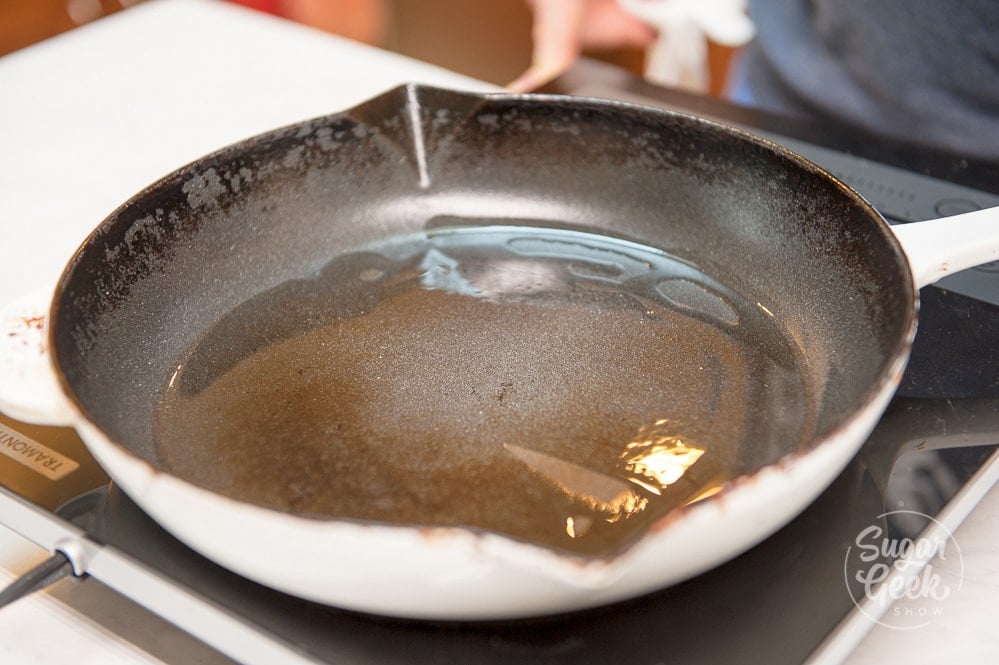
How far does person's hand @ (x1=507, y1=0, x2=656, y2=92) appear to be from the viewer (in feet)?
3.70

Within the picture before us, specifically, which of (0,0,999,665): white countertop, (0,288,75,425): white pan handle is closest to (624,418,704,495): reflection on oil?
(0,0,999,665): white countertop

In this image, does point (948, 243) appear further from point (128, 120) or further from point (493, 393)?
point (128, 120)

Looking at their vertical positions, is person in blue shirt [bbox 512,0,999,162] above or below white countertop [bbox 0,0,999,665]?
below

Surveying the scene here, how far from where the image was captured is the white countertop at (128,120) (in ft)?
1.45

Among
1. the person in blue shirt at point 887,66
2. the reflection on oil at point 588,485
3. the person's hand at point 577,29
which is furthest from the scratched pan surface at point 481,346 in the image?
the person's hand at point 577,29

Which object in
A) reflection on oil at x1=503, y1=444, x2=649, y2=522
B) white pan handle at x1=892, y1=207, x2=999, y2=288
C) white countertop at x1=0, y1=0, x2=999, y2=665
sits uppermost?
white pan handle at x1=892, y1=207, x2=999, y2=288

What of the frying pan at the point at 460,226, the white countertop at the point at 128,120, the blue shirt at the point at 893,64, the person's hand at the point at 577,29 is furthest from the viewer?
the person's hand at the point at 577,29

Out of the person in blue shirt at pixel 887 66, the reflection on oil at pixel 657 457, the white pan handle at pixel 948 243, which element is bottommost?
the person in blue shirt at pixel 887 66

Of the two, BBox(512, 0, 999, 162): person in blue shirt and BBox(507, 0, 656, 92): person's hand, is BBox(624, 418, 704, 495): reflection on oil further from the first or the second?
BBox(507, 0, 656, 92): person's hand

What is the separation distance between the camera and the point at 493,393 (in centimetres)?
53

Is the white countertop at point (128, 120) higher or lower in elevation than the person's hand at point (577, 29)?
higher

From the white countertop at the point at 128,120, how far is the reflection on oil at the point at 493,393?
3.6 inches

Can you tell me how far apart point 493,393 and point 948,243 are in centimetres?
25

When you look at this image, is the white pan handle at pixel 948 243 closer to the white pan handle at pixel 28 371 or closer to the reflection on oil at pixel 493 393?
the reflection on oil at pixel 493 393
